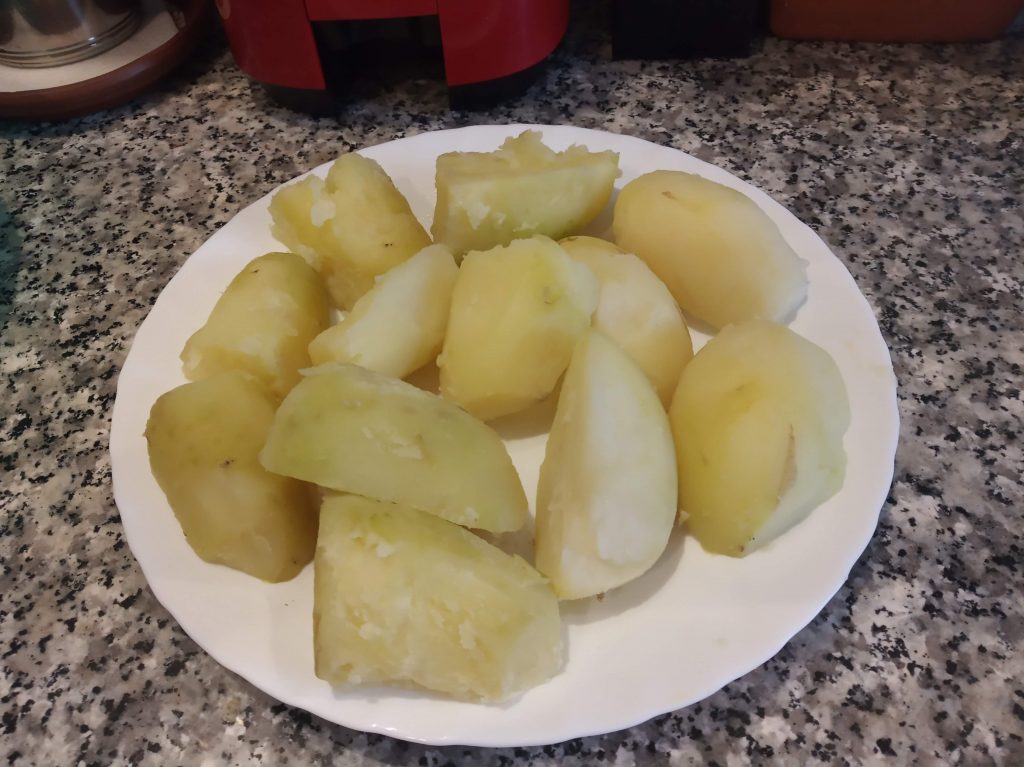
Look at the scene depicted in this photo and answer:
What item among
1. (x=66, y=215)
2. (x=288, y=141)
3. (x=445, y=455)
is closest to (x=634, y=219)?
(x=445, y=455)

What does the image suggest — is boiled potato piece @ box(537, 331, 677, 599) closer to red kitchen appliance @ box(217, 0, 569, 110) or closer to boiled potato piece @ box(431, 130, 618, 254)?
boiled potato piece @ box(431, 130, 618, 254)

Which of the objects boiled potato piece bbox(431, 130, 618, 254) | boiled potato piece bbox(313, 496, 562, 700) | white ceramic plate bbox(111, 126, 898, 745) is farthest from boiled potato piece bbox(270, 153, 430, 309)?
boiled potato piece bbox(313, 496, 562, 700)

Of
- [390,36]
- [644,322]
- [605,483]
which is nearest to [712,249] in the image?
[644,322]

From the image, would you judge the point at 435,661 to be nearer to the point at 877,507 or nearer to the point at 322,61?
the point at 877,507

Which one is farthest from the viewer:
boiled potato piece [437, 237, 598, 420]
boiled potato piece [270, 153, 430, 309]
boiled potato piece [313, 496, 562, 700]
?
boiled potato piece [270, 153, 430, 309]

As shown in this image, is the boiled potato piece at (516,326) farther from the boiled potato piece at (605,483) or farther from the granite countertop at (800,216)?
the granite countertop at (800,216)

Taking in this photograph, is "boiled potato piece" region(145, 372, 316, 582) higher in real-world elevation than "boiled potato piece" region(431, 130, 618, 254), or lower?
lower

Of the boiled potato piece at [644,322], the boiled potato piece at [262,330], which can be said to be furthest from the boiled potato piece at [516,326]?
the boiled potato piece at [262,330]
